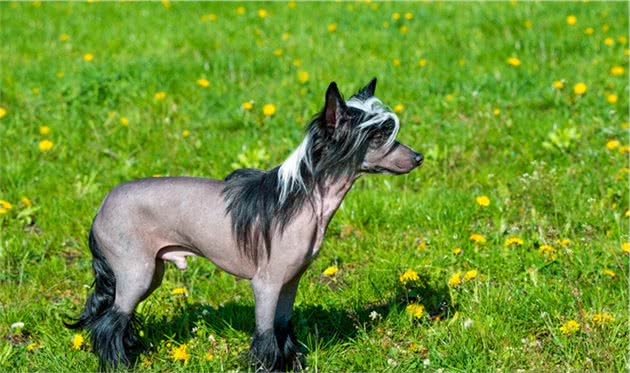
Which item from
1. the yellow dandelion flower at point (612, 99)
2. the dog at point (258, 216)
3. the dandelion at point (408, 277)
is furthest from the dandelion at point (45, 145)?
the yellow dandelion flower at point (612, 99)

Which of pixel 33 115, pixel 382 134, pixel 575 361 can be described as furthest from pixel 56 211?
pixel 575 361

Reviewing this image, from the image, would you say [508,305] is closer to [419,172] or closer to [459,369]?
[459,369]

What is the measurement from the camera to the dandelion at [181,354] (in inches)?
154

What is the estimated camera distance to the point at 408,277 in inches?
178

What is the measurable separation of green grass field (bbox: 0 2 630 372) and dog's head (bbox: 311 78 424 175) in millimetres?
934

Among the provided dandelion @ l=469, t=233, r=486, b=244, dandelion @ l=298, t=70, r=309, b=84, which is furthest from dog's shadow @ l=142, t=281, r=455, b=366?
dandelion @ l=298, t=70, r=309, b=84

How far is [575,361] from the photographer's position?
3.84 meters

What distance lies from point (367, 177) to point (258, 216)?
243 cm

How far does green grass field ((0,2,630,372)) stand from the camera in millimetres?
4145

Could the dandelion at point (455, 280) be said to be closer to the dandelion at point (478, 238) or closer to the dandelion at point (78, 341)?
the dandelion at point (478, 238)

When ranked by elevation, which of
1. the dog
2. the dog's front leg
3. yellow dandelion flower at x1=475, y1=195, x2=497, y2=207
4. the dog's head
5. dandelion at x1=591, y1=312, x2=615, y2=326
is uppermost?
the dog's head

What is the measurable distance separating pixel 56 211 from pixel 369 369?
8.27ft

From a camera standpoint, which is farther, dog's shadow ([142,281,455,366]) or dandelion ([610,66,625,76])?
dandelion ([610,66,625,76])

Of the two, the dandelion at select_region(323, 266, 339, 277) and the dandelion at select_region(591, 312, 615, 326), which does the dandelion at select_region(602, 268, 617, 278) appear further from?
the dandelion at select_region(323, 266, 339, 277)
